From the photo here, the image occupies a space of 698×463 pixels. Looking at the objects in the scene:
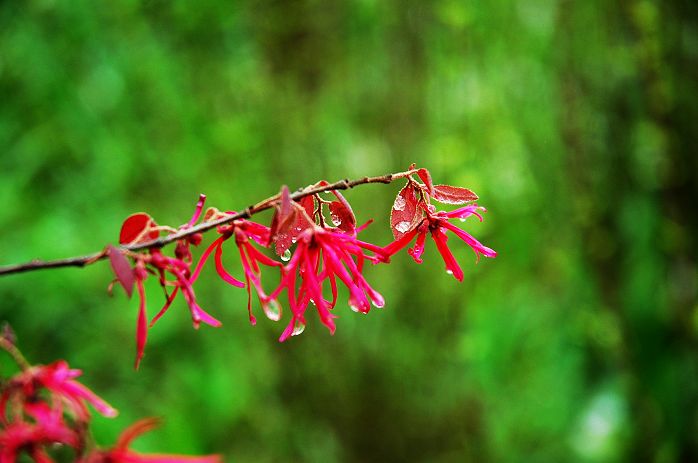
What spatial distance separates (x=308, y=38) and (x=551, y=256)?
0.80 meters

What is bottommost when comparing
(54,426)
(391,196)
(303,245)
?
(54,426)

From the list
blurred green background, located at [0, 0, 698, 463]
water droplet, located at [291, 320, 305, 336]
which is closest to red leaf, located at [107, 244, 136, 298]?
water droplet, located at [291, 320, 305, 336]

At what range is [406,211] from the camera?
56cm

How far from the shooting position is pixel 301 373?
75.1 inches

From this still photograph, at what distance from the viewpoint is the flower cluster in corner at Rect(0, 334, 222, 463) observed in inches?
18.0

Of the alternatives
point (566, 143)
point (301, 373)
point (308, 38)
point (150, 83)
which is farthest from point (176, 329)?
point (566, 143)

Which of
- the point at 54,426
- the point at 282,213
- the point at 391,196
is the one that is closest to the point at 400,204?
the point at 282,213

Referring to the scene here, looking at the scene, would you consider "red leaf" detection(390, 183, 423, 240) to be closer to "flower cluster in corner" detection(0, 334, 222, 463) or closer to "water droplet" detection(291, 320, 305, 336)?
"water droplet" detection(291, 320, 305, 336)

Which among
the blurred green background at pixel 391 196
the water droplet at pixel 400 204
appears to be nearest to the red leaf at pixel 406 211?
the water droplet at pixel 400 204

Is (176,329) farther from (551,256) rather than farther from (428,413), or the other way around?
(551,256)

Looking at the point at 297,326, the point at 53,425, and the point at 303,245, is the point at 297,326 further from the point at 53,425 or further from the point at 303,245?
the point at 53,425

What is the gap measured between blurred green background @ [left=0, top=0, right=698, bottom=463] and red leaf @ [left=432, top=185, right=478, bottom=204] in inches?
47.9

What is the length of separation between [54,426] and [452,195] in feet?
0.97

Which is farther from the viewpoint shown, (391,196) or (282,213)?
(391,196)
